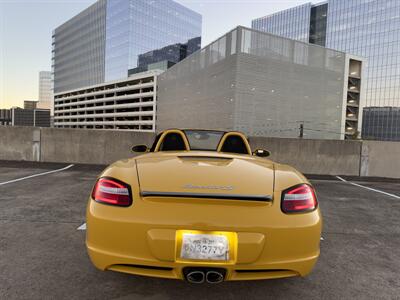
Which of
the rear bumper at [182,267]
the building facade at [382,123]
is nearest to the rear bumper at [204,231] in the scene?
the rear bumper at [182,267]

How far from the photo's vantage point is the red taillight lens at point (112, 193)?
2009 mm

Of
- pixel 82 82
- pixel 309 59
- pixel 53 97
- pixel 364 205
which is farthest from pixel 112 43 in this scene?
pixel 364 205

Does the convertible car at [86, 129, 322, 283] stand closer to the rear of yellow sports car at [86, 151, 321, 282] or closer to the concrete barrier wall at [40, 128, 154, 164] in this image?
the rear of yellow sports car at [86, 151, 321, 282]

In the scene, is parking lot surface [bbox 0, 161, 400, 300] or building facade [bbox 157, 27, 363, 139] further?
building facade [bbox 157, 27, 363, 139]

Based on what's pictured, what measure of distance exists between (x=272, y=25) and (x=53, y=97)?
354 feet

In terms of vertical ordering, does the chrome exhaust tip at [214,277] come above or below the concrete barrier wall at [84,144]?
below

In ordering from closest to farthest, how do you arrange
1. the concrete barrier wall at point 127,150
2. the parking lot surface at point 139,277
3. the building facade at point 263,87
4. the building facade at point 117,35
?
the parking lot surface at point 139,277, the concrete barrier wall at point 127,150, the building facade at point 263,87, the building facade at point 117,35

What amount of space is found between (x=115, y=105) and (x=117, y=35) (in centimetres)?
2723

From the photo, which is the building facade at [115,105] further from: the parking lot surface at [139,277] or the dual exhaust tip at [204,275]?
the dual exhaust tip at [204,275]

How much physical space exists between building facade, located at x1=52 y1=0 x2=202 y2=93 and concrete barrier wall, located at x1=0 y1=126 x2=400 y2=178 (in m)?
98.0

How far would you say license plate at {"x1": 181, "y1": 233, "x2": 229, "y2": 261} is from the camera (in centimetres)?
183

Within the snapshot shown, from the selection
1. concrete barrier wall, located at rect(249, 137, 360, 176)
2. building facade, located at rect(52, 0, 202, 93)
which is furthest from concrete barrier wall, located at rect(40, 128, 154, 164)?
building facade, located at rect(52, 0, 202, 93)

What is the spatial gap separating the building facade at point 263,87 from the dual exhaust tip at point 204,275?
4374 centimetres

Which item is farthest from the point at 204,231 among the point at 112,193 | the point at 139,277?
the point at 139,277
